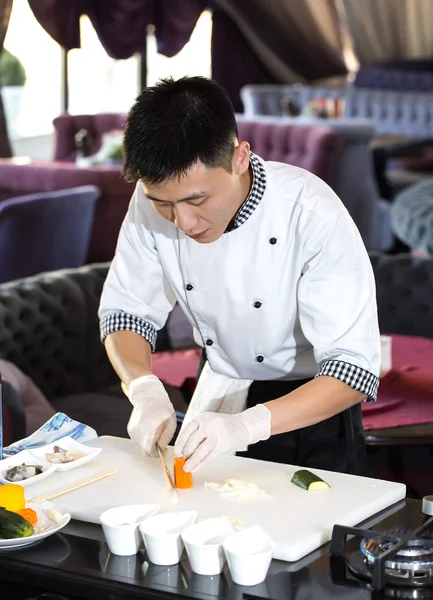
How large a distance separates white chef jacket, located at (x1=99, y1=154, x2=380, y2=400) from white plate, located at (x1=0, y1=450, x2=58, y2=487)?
1.23 feet

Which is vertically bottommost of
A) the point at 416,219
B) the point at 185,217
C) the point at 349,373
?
the point at 416,219

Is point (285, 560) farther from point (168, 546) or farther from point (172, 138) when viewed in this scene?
point (172, 138)

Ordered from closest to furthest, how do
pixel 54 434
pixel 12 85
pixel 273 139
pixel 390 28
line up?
1. pixel 54 434
2. pixel 273 139
3. pixel 12 85
4. pixel 390 28

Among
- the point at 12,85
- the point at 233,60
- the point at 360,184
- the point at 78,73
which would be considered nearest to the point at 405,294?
the point at 360,184

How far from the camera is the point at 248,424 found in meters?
1.77

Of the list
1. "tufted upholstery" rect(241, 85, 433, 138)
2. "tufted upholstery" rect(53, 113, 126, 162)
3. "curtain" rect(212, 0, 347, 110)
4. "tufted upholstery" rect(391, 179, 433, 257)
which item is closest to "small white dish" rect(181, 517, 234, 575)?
"tufted upholstery" rect(391, 179, 433, 257)

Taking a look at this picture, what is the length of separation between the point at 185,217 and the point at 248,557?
2.03ft

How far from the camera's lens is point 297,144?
6.99 m

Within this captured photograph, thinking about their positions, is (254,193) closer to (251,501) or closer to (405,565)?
(251,501)

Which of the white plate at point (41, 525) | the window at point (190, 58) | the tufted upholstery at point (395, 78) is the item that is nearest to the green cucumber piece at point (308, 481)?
the white plate at point (41, 525)

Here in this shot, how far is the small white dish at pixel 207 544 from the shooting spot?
1395 mm

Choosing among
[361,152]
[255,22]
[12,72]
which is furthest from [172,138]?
[255,22]

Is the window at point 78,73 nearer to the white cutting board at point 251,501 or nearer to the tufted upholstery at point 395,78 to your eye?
the tufted upholstery at point 395,78

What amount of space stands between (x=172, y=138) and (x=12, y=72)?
6471mm
